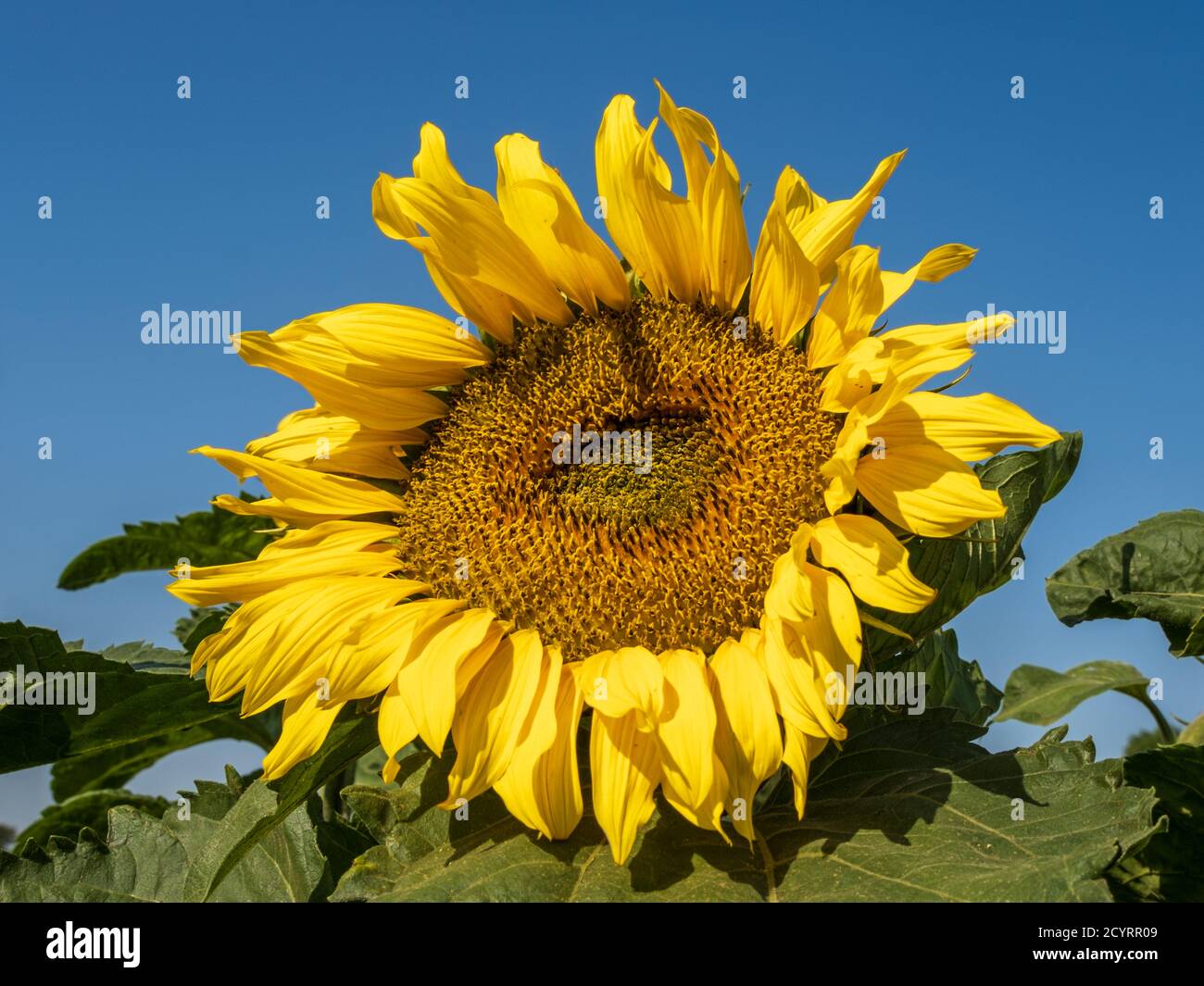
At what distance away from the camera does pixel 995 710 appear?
4027 mm

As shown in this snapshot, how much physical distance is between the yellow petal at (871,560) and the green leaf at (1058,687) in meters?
1.17

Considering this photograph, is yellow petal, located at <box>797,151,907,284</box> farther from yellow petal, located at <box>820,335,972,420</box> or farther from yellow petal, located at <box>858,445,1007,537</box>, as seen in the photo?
yellow petal, located at <box>858,445,1007,537</box>

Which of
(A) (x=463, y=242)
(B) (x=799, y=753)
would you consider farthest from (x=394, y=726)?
(A) (x=463, y=242)

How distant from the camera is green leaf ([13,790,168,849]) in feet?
14.3

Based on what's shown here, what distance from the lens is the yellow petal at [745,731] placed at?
2.37 metres

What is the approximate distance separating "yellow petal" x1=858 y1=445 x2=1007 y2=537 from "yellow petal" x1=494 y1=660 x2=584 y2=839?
783mm

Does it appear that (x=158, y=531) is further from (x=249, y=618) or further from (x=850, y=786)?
(x=850, y=786)

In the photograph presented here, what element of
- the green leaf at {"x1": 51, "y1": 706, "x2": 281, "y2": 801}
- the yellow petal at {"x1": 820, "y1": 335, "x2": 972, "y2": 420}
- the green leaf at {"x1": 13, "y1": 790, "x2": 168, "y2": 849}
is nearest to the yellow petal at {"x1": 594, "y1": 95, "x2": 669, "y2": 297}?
the yellow petal at {"x1": 820, "y1": 335, "x2": 972, "y2": 420}

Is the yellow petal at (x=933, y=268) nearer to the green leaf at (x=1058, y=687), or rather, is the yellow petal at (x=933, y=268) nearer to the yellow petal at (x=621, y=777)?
the yellow petal at (x=621, y=777)

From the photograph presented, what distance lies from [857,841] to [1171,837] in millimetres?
1123

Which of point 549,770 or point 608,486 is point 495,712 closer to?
point 549,770
